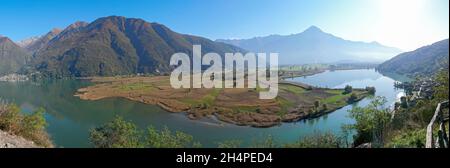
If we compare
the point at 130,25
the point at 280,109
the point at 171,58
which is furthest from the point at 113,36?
the point at 280,109

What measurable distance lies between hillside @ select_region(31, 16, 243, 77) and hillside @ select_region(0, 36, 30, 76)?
5682 mm

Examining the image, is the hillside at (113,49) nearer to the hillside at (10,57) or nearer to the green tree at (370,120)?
the hillside at (10,57)

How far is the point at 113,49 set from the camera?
97.2 m

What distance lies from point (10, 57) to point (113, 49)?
36.6 metres

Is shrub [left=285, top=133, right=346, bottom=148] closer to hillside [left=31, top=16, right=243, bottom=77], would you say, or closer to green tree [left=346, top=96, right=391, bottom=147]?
green tree [left=346, top=96, right=391, bottom=147]

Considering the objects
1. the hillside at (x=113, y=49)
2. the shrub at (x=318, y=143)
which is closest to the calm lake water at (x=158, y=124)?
the shrub at (x=318, y=143)

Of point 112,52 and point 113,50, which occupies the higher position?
point 113,50

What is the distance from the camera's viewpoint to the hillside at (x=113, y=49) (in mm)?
83188

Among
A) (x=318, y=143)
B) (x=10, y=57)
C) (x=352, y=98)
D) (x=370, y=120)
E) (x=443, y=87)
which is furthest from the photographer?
(x=10, y=57)

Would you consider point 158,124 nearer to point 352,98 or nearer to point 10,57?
point 352,98

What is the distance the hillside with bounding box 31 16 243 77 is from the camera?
3275 inches

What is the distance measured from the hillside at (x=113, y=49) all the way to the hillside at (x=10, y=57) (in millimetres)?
5682

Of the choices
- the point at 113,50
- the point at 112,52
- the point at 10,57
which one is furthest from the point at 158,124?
the point at 10,57
